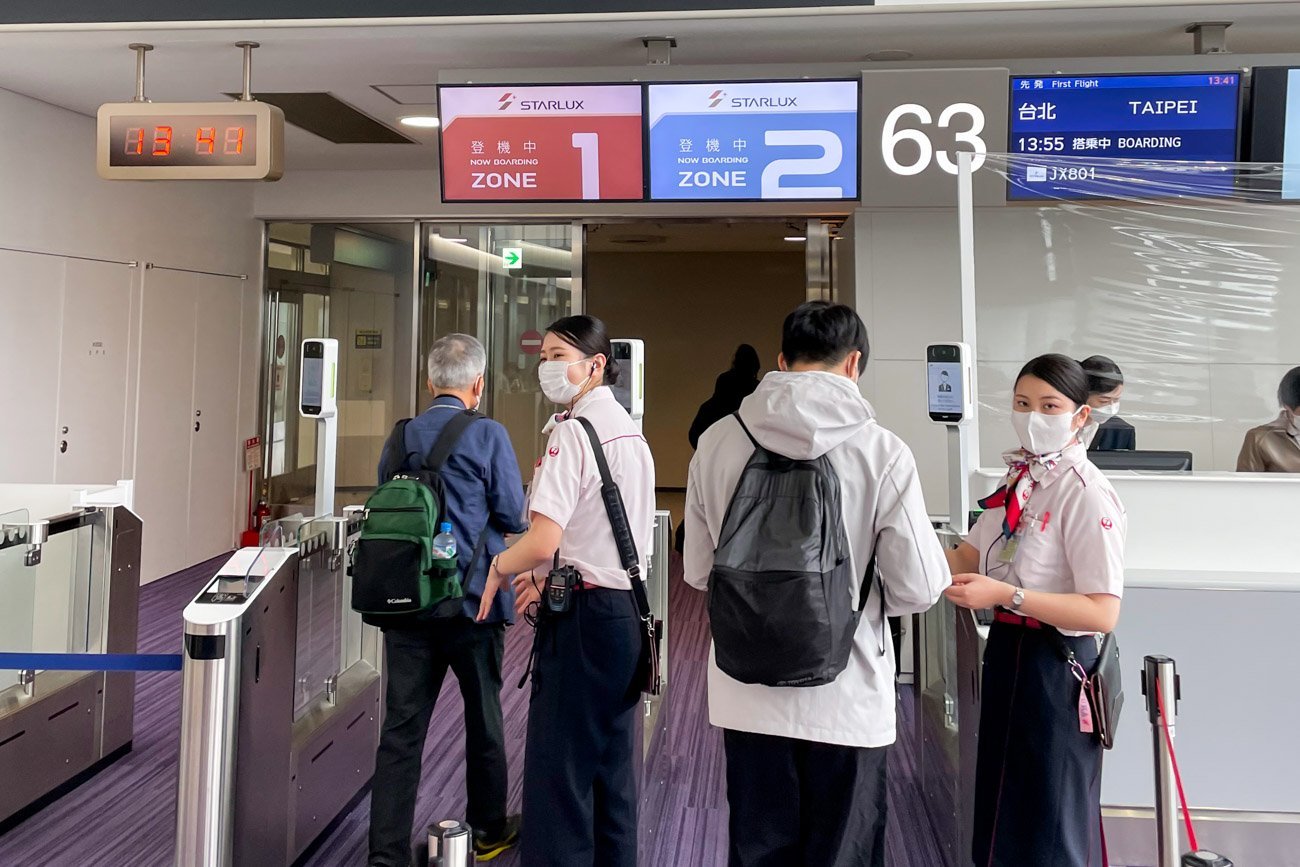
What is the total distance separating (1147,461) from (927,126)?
60.2 inches

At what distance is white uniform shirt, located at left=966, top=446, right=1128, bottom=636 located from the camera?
1812 millimetres

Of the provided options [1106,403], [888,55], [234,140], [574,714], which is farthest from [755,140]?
[574,714]

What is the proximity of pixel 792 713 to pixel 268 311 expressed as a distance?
650 cm

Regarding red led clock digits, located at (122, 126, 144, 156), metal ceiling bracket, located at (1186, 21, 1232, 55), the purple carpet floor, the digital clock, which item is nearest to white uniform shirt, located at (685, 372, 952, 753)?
the purple carpet floor

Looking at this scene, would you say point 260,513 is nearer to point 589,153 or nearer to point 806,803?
point 589,153

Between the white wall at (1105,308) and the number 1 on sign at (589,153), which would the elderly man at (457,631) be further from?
the white wall at (1105,308)

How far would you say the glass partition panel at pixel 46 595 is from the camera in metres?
3.05


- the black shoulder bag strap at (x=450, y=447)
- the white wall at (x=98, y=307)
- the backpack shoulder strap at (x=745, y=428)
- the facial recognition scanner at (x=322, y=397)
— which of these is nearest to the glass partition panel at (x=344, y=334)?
the white wall at (x=98, y=307)

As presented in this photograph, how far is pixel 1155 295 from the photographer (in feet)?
15.9

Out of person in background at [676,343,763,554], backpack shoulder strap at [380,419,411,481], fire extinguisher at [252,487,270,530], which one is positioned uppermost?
person in background at [676,343,763,554]

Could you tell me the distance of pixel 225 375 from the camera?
6746 millimetres

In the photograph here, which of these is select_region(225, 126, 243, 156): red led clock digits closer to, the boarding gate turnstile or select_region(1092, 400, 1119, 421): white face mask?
the boarding gate turnstile

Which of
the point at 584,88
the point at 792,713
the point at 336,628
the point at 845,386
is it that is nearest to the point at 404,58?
the point at 584,88

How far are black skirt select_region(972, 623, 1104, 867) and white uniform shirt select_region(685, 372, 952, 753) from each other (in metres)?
0.40
